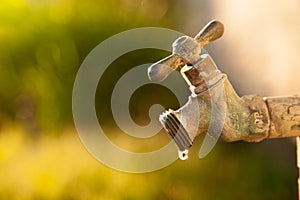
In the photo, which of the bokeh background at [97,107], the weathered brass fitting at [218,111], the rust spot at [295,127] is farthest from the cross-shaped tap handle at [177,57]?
the bokeh background at [97,107]

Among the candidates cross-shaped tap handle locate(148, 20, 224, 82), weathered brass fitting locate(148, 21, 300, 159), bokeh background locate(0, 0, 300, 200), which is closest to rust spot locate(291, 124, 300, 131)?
weathered brass fitting locate(148, 21, 300, 159)

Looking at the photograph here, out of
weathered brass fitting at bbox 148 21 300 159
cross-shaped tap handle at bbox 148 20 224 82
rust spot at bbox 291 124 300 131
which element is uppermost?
cross-shaped tap handle at bbox 148 20 224 82

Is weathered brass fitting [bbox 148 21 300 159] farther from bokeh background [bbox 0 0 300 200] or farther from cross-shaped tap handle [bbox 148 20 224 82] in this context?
bokeh background [bbox 0 0 300 200]

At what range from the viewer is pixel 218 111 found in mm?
512

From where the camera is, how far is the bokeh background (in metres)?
0.98

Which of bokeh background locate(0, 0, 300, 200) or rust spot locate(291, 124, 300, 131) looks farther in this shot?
bokeh background locate(0, 0, 300, 200)

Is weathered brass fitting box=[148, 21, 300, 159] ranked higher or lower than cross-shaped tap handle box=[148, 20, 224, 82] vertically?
lower

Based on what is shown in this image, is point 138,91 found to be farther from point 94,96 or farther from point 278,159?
point 278,159

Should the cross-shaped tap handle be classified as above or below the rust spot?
above

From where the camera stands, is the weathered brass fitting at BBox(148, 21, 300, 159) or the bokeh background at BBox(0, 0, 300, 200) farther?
the bokeh background at BBox(0, 0, 300, 200)

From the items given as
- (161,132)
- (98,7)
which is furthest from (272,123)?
(98,7)

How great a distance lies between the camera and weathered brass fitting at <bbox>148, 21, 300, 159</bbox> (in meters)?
0.49

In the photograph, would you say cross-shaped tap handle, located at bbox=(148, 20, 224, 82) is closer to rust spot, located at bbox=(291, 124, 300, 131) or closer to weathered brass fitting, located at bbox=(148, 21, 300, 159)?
weathered brass fitting, located at bbox=(148, 21, 300, 159)

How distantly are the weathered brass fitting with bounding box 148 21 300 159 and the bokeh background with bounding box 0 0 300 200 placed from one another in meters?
0.47
